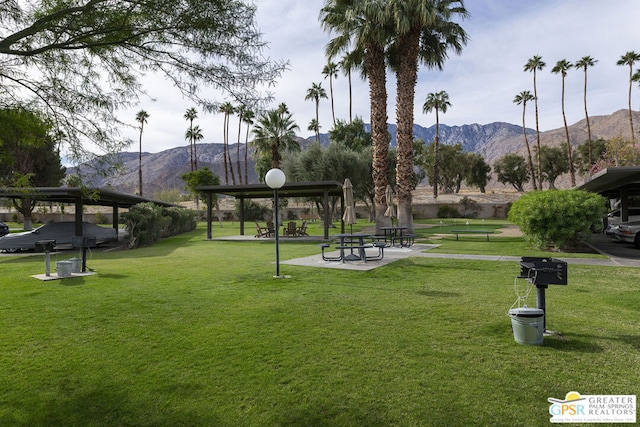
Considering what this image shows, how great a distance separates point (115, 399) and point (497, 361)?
3526 mm

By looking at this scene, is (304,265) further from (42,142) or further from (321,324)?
(42,142)

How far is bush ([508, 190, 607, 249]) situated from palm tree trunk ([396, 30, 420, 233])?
6.25 metres

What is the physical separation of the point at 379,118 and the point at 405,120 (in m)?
1.29

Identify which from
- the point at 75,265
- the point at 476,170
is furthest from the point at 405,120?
the point at 476,170

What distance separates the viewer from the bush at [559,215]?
11.9 meters

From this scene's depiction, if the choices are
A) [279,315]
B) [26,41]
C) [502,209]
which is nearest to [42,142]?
[26,41]

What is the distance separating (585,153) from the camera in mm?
57438

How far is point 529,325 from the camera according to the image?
13.9ft

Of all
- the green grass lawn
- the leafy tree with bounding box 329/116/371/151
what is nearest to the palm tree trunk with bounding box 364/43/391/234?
the green grass lawn

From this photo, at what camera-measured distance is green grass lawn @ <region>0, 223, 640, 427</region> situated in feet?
9.95

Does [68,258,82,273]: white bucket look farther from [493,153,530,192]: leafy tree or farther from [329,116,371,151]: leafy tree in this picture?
[493,153,530,192]: leafy tree

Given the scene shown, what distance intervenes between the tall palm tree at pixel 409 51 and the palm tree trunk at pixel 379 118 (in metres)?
0.70

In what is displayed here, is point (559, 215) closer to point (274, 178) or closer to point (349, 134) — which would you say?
point (274, 178)

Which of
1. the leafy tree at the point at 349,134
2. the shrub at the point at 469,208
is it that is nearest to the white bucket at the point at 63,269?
the leafy tree at the point at 349,134
